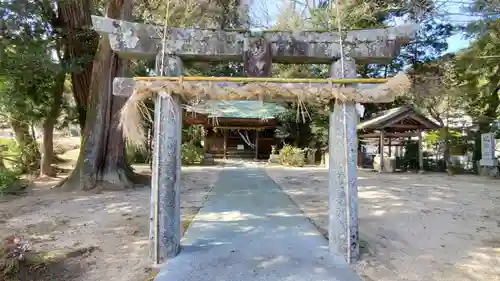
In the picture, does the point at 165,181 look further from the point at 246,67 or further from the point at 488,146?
the point at 488,146

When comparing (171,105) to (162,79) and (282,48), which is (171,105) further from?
(282,48)

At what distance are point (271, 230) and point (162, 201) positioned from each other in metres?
2.17

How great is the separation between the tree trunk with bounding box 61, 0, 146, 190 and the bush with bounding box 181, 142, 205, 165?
7.91m

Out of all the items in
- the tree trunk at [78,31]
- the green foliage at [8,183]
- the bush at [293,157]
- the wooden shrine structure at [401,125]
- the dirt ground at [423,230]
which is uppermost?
the tree trunk at [78,31]

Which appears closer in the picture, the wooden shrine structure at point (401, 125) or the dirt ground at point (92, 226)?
the dirt ground at point (92, 226)

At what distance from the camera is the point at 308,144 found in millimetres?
21531

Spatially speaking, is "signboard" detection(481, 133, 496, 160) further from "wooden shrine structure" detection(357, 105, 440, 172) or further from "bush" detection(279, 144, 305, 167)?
"bush" detection(279, 144, 305, 167)

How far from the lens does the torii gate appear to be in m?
4.18

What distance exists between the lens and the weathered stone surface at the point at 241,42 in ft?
14.2

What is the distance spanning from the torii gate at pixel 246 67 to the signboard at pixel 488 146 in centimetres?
1404

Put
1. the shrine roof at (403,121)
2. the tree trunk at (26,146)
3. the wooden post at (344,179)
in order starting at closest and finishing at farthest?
the wooden post at (344,179) < the tree trunk at (26,146) < the shrine roof at (403,121)

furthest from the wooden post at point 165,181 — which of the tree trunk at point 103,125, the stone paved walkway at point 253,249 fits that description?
the tree trunk at point 103,125

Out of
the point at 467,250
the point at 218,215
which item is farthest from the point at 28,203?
the point at 467,250

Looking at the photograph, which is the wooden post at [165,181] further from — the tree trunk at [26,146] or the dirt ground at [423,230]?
the tree trunk at [26,146]
